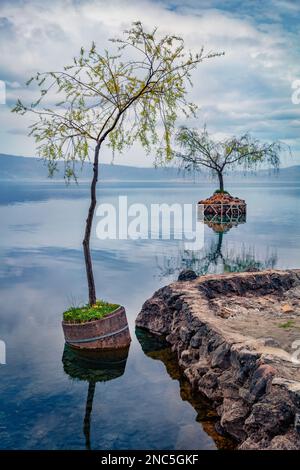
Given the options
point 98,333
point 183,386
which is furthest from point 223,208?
point 183,386

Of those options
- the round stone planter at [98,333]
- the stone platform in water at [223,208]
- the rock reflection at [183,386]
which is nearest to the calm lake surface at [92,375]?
the rock reflection at [183,386]

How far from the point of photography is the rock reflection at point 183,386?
31.7 ft

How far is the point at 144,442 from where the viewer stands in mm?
9500

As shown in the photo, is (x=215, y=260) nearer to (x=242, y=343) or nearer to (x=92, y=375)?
(x=92, y=375)

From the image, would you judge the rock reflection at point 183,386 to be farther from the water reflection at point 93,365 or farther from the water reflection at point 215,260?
the water reflection at point 215,260

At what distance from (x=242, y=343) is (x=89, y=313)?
479 centimetres

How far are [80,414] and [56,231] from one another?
39326 mm

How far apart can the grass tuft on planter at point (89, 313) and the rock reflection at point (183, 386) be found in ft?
4.94

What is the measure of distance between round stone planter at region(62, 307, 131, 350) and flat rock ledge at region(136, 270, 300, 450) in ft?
5.28

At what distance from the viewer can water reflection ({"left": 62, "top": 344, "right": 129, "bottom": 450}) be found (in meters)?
12.8

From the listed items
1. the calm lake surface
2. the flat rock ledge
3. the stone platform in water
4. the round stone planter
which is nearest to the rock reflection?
the calm lake surface

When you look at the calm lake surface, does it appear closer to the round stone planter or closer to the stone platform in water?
the round stone planter

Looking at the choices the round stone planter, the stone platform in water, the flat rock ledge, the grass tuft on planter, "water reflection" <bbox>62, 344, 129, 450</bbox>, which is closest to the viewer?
the flat rock ledge

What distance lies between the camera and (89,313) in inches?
562
